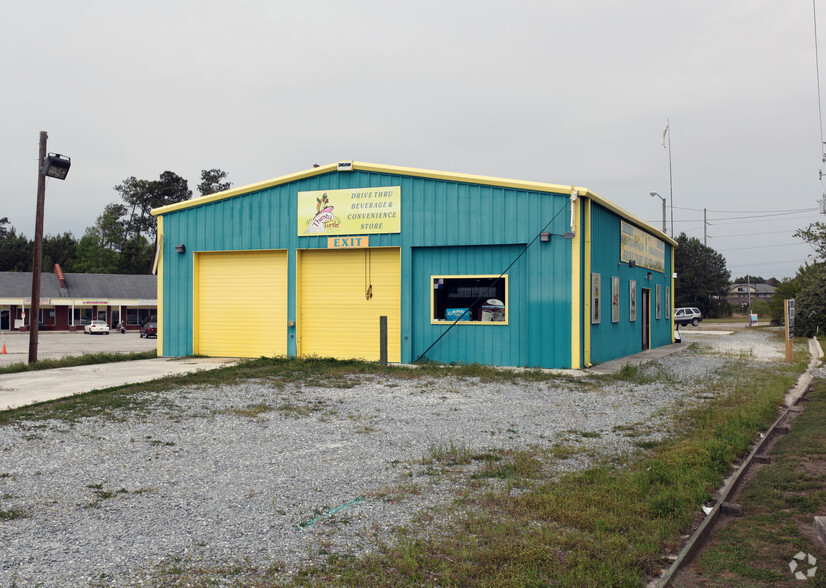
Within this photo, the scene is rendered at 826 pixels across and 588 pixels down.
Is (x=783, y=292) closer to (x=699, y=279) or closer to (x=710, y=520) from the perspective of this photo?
(x=699, y=279)

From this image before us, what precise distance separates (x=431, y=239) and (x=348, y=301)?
3122 mm

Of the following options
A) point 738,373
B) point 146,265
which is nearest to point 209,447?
point 738,373

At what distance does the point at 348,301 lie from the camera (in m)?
18.8

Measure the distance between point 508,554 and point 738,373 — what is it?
1351cm

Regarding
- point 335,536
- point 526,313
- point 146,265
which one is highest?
point 146,265

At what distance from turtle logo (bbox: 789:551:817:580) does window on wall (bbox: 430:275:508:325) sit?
1250 centimetres

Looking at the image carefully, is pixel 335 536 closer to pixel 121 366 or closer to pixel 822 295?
pixel 121 366

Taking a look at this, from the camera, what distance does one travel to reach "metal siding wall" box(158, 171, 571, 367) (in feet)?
54.2

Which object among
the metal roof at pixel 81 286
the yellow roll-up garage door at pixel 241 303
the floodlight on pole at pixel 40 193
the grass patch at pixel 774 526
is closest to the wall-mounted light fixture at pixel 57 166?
the floodlight on pole at pixel 40 193

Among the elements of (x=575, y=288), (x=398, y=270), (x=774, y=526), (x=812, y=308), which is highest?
(x=398, y=270)

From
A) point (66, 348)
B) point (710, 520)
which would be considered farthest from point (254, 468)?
point (66, 348)

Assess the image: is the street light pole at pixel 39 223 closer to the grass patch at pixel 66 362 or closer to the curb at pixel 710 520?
the grass patch at pixel 66 362

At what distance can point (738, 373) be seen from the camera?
15773 millimetres

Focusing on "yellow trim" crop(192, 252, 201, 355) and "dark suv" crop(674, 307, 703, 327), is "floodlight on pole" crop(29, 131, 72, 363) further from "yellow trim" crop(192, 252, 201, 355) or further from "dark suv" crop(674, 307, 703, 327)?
"dark suv" crop(674, 307, 703, 327)
